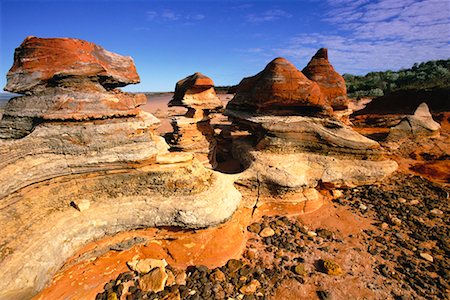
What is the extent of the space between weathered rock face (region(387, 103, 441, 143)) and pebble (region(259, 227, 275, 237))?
798 centimetres

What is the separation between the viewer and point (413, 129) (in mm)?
10391

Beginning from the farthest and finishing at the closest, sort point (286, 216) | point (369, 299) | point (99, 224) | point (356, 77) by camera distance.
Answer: point (356, 77), point (286, 216), point (99, 224), point (369, 299)

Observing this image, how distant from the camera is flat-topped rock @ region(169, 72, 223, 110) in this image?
8.05 meters

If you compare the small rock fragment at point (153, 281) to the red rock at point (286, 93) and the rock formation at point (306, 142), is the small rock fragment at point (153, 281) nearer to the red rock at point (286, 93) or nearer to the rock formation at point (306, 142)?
the rock formation at point (306, 142)

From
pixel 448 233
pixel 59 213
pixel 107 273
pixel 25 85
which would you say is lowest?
pixel 448 233

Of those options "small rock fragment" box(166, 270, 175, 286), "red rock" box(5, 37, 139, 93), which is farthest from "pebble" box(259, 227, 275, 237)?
"red rock" box(5, 37, 139, 93)

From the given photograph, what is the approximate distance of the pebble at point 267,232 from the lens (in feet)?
15.4

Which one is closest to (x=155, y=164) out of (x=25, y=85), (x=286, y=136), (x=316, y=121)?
(x=25, y=85)

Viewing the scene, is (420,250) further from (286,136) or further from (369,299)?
(286,136)

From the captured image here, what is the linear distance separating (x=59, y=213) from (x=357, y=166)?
6276 mm

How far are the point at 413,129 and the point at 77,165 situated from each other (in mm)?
11934

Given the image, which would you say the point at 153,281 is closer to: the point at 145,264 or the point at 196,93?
the point at 145,264

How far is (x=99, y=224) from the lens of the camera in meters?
3.64

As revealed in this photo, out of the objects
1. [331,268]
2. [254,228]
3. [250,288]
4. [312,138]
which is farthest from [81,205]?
[312,138]
